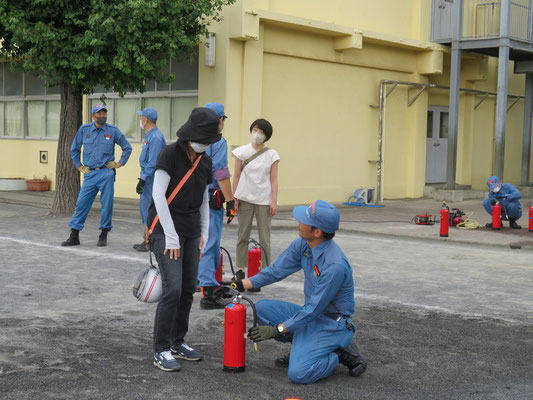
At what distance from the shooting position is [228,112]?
17.3 meters

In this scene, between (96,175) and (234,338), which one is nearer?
(234,338)

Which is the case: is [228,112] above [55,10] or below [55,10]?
below

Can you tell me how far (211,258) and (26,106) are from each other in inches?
697

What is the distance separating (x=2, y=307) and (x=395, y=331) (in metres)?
3.51

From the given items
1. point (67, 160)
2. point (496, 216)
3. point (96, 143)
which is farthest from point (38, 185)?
point (496, 216)

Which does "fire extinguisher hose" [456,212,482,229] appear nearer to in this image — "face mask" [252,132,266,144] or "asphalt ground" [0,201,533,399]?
"asphalt ground" [0,201,533,399]

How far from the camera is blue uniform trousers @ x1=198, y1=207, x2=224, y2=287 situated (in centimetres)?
745

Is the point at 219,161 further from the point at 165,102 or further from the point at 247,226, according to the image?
the point at 165,102

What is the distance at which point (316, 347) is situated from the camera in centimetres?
529

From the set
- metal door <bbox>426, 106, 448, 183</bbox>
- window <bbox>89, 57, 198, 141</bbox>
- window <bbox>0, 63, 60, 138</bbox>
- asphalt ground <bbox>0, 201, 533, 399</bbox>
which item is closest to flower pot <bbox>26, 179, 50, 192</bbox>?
window <bbox>0, 63, 60, 138</bbox>

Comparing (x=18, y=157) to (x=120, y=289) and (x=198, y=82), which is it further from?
(x=120, y=289)

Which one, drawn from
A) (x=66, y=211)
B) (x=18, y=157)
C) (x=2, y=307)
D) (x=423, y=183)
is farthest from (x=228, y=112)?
(x=2, y=307)

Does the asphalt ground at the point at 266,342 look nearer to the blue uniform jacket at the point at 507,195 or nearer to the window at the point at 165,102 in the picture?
the blue uniform jacket at the point at 507,195

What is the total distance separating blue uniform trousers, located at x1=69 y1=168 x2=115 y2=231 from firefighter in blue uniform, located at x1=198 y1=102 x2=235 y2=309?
12.2 feet
